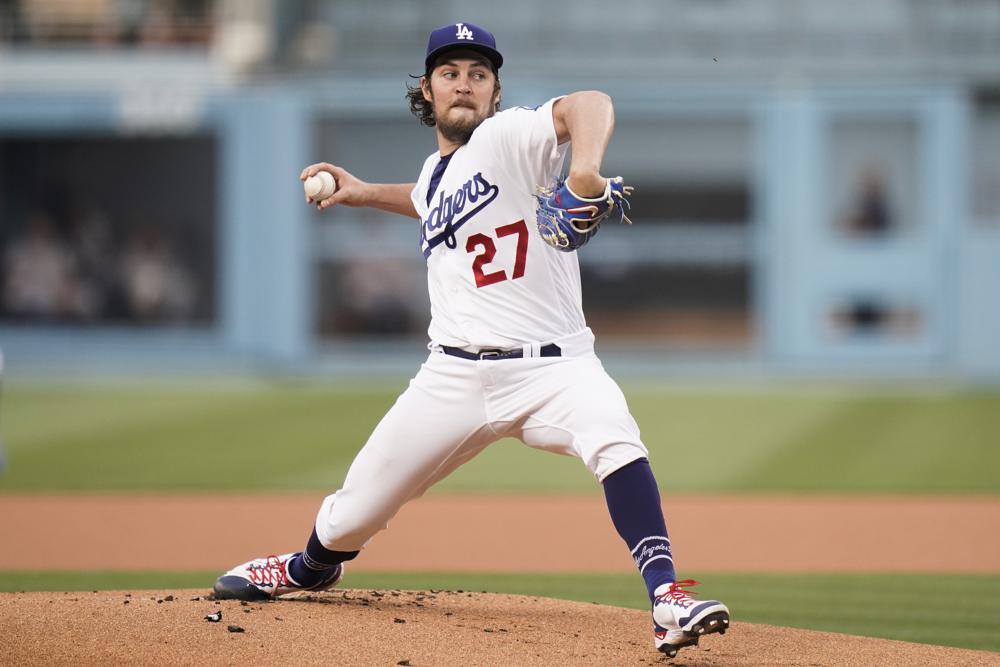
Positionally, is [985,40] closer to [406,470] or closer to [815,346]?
[815,346]

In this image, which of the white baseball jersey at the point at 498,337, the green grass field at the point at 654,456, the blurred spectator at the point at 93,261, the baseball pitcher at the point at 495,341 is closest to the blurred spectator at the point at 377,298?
the green grass field at the point at 654,456

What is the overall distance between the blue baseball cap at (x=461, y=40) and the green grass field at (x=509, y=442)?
5.22m

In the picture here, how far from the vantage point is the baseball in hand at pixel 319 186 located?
15.3ft

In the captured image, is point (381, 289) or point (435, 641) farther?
point (381, 289)

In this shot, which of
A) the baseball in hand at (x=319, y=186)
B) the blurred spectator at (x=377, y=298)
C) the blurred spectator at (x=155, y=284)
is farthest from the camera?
the blurred spectator at (x=155, y=284)

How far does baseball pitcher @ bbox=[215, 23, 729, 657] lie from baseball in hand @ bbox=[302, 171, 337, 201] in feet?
0.98

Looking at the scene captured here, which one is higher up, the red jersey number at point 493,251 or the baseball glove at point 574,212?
the baseball glove at point 574,212

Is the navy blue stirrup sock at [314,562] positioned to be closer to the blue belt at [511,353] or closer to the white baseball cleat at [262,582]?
the white baseball cleat at [262,582]

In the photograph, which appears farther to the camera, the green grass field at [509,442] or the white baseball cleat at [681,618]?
the green grass field at [509,442]

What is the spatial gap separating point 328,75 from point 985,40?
816 cm

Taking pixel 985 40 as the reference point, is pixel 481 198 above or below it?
below

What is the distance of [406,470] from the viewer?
4422 mm

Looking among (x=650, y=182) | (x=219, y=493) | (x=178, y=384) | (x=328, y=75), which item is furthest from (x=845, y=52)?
(x=219, y=493)

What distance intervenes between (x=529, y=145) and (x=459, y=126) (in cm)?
30
